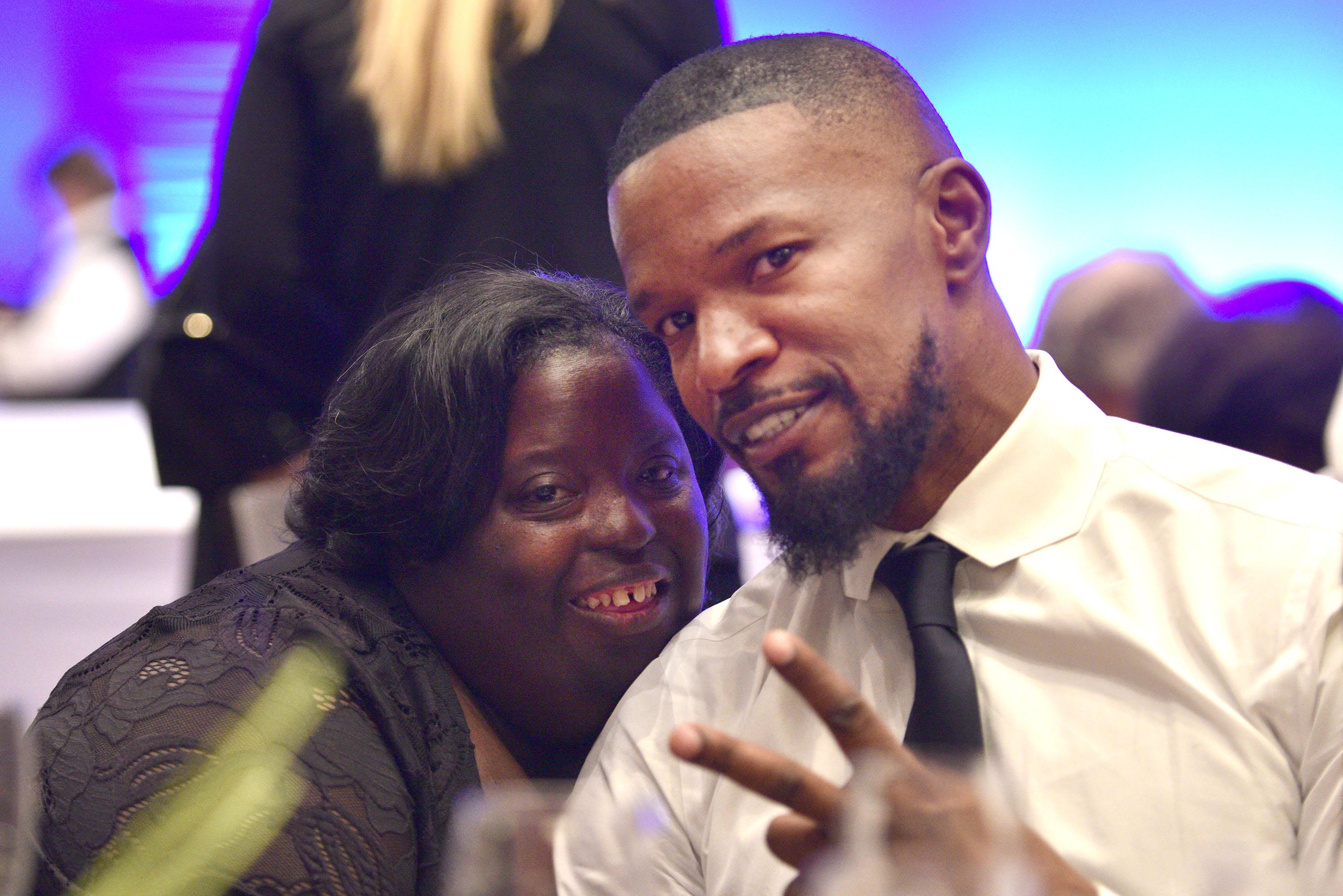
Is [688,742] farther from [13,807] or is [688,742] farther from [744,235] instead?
[744,235]

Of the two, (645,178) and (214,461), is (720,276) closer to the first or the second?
(645,178)

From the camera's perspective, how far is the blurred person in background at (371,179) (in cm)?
215

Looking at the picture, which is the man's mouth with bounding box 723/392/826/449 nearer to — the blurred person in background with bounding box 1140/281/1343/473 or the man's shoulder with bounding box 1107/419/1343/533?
the man's shoulder with bounding box 1107/419/1343/533

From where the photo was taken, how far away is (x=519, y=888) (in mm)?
831

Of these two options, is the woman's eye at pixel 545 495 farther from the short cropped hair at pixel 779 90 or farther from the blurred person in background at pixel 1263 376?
the blurred person in background at pixel 1263 376

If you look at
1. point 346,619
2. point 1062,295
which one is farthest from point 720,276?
point 1062,295

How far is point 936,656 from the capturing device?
1.39m

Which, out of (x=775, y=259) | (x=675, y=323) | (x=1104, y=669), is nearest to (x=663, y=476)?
(x=675, y=323)

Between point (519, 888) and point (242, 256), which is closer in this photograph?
point (519, 888)

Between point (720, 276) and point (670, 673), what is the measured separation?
1.68 ft

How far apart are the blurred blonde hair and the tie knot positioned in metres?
1.05

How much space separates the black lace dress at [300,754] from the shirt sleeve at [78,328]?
10.8 feet

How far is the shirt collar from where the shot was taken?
1.46m

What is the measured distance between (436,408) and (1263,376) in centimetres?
A: 137
